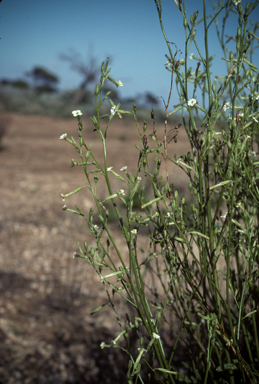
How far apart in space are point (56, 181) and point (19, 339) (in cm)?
440

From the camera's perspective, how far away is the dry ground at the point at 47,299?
2.02 metres

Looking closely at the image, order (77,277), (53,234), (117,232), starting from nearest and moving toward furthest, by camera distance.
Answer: (77,277)
(53,234)
(117,232)

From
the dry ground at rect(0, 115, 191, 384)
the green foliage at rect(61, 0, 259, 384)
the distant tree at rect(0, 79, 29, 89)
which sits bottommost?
the dry ground at rect(0, 115, 191, 384)

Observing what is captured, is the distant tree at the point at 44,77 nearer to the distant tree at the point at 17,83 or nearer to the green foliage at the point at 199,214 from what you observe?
the distant tree at the point at 17,83

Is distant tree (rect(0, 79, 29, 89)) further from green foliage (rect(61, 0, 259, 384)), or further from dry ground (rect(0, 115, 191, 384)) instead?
green foliage (rect(61, 0, 259, 384))

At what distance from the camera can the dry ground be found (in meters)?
2.02

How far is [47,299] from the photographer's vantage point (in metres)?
2.88

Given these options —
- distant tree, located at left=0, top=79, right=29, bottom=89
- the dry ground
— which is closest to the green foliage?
the dry ground

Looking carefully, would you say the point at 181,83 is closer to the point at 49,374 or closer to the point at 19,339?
the point at 49,374

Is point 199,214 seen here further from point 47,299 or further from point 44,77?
point 44,77

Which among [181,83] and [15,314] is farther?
[15,314]

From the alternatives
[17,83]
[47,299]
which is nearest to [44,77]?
[17,83]

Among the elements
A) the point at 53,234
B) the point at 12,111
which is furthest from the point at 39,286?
the point at 12,111

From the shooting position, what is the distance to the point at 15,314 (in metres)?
2.57
